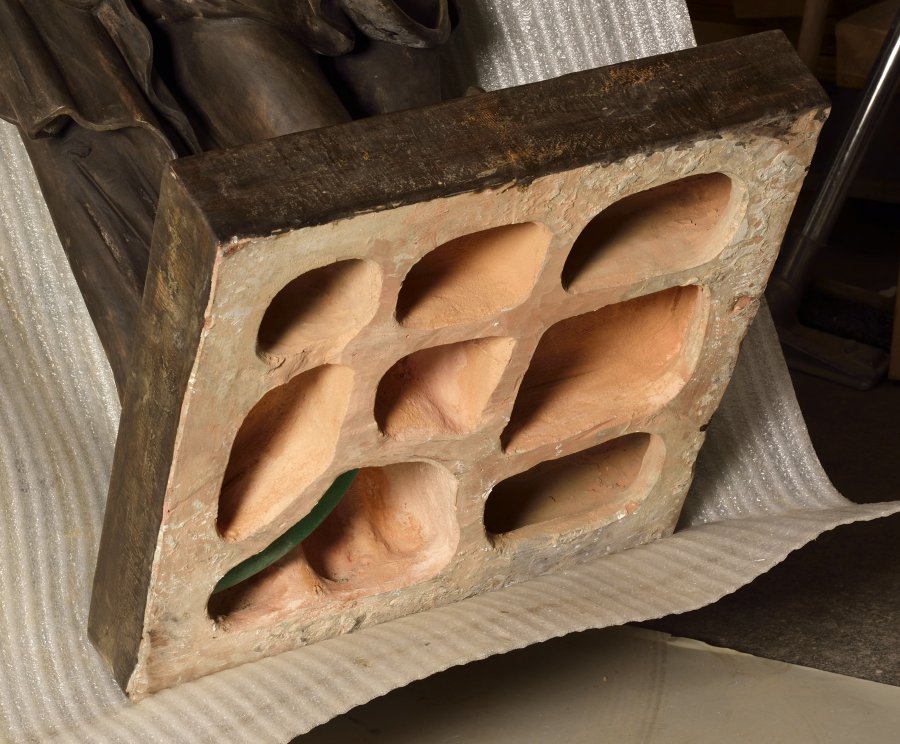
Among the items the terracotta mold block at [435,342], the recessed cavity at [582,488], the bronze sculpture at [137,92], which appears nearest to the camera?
the terracotta mold block at [435,342]

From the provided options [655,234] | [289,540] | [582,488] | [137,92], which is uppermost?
[137,92]

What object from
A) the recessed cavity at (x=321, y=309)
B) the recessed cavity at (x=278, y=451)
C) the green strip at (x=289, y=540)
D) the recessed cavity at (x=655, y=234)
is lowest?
the green strip at (x=289, y=540)

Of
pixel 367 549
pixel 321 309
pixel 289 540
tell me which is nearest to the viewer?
pixel 321 309

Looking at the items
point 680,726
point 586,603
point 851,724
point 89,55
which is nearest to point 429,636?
point 586,603

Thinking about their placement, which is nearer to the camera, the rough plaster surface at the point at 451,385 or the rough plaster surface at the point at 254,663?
the rough plaster surface at the point at 451,385

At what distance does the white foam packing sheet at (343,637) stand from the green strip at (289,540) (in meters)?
0.08

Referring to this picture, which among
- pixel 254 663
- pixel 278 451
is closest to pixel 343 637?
pixel 254 663

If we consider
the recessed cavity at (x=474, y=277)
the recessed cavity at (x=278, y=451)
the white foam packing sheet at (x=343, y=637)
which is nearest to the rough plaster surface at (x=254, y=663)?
the white foam packing sheet at (x=343, y=637)

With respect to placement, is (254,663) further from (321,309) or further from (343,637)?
(321,309)

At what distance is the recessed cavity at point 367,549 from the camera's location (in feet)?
3.56

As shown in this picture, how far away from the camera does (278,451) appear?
3.39 feet

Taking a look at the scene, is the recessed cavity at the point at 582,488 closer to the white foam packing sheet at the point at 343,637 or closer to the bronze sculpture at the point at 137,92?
the white foam packing sheet at the point at 343,637

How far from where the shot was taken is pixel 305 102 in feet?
3.55

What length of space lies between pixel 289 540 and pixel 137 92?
0.39 metres
